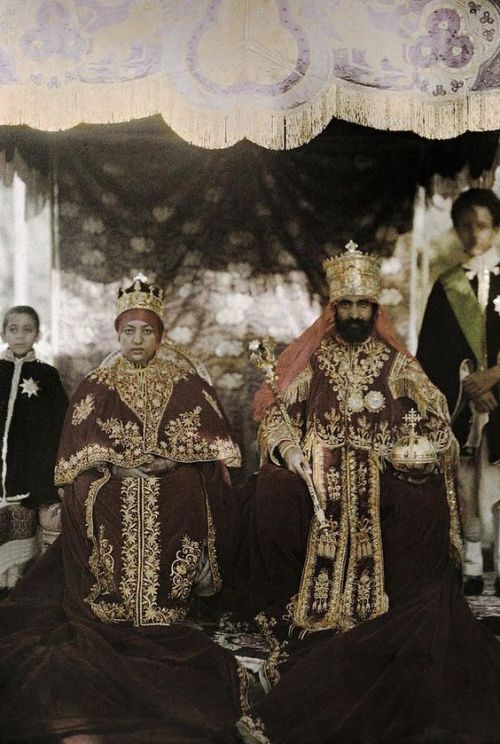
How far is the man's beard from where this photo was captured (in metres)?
5.20

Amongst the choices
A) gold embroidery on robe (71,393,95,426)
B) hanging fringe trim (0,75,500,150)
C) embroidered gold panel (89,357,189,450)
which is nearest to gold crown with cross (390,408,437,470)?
embroidered gold panel (89,357,189,450)

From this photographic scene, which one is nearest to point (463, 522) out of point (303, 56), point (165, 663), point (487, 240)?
point (487, 240)

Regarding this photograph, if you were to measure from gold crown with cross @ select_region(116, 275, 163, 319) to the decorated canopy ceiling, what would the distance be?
0.97 meters

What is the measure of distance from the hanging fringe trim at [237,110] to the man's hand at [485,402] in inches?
63.3

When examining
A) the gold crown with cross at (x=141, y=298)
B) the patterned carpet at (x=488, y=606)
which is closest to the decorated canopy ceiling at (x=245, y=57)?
the gold crown with cross at (x=141, y=298)

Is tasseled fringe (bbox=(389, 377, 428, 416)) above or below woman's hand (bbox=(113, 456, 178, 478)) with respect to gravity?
above

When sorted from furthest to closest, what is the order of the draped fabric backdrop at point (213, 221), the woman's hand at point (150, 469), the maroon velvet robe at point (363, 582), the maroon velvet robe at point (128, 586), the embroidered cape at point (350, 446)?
the draped fabric backdrop at point (213, 221), the woman's hand at point (150, 469), the embroidered cape at point (350, 446), the maroon velvet robe at point (128, 586), the maroon velvet robe at point (363, 582)

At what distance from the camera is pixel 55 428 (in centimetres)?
556

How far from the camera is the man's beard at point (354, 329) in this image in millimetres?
5195

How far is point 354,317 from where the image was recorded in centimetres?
518

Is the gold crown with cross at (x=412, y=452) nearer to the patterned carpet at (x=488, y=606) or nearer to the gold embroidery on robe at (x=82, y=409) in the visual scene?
the patterned carpet at (x=488, y=606)

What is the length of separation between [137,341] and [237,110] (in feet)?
4.86

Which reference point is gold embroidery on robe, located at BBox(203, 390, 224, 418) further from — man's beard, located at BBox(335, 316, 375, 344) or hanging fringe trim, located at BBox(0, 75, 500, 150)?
hanging fringe trim, located at BBox(0, 75, 500, 150)

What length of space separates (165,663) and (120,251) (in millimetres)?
2731
